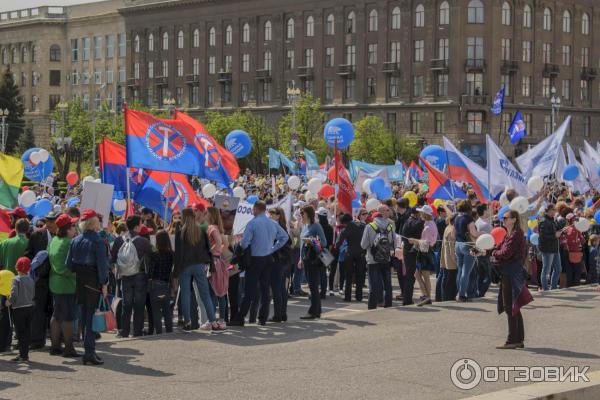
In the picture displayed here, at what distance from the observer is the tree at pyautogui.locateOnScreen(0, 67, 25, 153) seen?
349 ft

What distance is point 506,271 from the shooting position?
15562 mm

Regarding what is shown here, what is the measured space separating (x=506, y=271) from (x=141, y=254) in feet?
15.9

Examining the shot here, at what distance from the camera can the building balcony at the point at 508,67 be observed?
85.6 meters

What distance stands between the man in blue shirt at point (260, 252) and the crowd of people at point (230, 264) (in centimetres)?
2

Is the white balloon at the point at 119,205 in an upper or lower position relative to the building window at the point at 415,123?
lower

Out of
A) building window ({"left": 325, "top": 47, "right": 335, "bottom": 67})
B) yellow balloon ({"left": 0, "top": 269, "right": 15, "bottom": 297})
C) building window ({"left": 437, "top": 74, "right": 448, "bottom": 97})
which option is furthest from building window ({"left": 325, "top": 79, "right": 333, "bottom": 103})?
yellow balloon ({"left": 0, "top": 269, "right": 15, "bottom": 297})

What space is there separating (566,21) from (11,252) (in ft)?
262

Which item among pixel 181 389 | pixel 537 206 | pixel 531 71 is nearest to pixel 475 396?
pixel 181 389

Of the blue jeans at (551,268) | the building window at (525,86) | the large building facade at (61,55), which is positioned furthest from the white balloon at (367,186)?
the large building facade at (61,55)

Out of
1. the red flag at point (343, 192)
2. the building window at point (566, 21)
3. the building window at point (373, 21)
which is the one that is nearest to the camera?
the red flag at point (343, 192)

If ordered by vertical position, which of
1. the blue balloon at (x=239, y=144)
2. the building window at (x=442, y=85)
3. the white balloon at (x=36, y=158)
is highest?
the building window at (x=442, y=85)

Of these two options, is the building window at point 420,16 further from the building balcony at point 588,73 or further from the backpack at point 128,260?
the backpack at point 128,260

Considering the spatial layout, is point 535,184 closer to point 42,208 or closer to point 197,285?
point 42,208

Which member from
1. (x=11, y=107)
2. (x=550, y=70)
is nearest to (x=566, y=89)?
(x=550, y=70)
